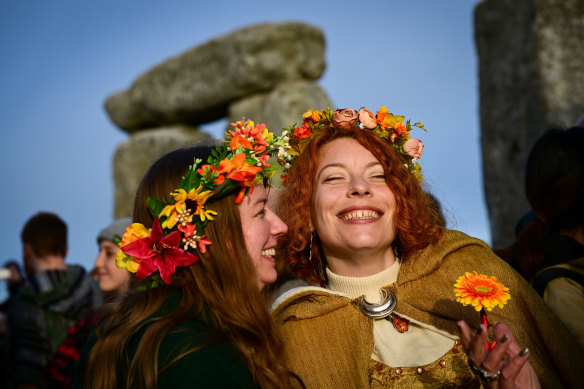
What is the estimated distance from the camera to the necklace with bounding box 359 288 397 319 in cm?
238

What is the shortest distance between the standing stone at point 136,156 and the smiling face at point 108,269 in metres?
9.59

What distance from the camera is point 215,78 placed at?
1288 centimetres

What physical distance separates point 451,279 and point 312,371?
66 centimetres

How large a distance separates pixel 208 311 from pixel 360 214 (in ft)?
2.63

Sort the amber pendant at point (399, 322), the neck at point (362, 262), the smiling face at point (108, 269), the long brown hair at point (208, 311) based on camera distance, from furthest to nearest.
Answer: the smiling face at point (108, 269)
the neck at point (362, 262)
the amber pendant at point (399, 322)
the long brown hair at point (208, 311)

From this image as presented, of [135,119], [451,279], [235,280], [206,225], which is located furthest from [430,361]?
[135,119]

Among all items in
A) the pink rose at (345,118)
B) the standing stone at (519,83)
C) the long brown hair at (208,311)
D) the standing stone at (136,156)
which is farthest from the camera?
the standing stone at (136,156)

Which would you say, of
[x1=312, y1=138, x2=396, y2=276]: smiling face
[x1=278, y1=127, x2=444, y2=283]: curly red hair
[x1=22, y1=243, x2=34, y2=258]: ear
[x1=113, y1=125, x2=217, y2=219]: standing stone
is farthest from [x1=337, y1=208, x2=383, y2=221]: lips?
[x1=113, y1=125, x2=217, y2=219]: standing stone

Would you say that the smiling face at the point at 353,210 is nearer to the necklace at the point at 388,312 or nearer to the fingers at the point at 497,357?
the necklace at the point at 388,312

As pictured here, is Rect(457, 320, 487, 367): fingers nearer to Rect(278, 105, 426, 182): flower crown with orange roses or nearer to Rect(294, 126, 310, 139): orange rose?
Rect(278, 105, 426, 182): flower crown with orange roses

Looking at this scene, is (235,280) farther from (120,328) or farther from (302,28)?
(302,28)

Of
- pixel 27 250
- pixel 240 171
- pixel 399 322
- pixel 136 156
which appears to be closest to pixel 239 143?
pixel 240 171

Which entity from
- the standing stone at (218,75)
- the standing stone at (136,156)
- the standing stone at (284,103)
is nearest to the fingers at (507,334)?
the standing stone at (284,103)

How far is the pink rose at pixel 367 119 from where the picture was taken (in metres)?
2.65
